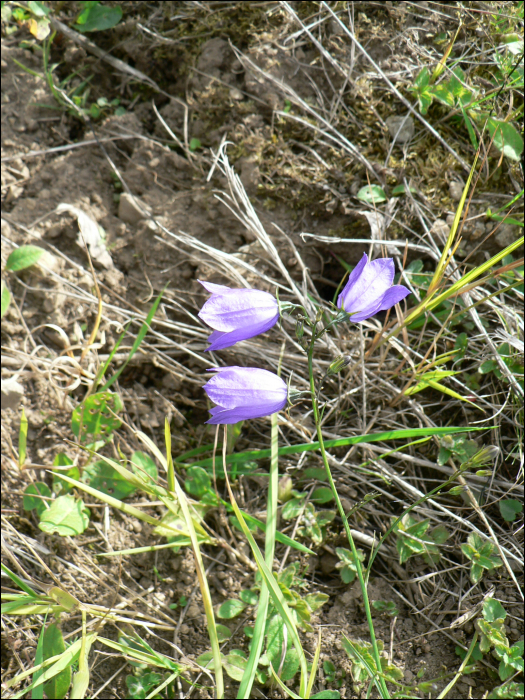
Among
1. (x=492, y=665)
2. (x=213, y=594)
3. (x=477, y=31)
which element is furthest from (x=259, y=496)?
(x=477, y=31)

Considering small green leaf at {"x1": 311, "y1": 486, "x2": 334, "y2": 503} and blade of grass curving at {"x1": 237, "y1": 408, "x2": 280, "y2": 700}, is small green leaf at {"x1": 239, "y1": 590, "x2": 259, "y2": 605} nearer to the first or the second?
blade of grass curving at {"x1": 237, "y1": 408, "x2": 280, "y2": 700}

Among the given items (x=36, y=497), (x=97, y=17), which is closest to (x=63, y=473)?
(x=36, y=497)

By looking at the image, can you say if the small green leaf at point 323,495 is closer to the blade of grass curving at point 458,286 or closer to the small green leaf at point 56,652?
the blade of grass curving at point 458,286

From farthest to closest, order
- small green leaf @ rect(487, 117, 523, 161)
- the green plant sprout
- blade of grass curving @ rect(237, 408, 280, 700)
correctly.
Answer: small green leaf @ rect(487, 117, 523, 161) < the green plant sprout < blade of grass curving @ rect(237, 408, 280, 700)

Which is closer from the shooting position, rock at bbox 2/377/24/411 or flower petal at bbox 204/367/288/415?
flower petal at bbox 204/367/288/415

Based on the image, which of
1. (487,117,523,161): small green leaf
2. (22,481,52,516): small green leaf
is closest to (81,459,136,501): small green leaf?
(22,481,52,516): small green leaf

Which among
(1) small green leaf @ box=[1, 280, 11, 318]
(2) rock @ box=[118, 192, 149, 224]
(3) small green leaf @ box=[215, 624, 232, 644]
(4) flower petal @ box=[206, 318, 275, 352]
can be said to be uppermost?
(4) flower petal @ box=[206, 318, 275, 352]

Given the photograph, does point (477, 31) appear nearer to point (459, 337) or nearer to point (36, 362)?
point (459, 337)
